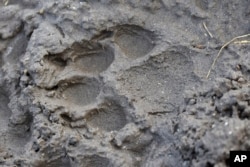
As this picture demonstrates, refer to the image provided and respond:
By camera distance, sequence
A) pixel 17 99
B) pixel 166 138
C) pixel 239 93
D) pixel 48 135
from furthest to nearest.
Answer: pixel 17 99, pixel 48 135, pixel 166 138, pixel 239 93

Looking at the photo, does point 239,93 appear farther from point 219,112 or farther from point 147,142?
point 147,142

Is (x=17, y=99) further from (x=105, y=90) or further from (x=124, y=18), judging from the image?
(x=124, y=18)

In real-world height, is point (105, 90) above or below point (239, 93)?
below

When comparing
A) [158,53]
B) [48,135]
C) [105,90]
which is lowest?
[48,135]

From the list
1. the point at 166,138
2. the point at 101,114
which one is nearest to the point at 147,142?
the point at 166,138

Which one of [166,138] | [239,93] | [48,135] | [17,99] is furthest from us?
[17,99]

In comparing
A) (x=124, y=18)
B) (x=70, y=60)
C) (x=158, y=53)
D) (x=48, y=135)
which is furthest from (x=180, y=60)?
(x=48, y=135)

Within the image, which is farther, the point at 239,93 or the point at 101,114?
the point at 101,114
